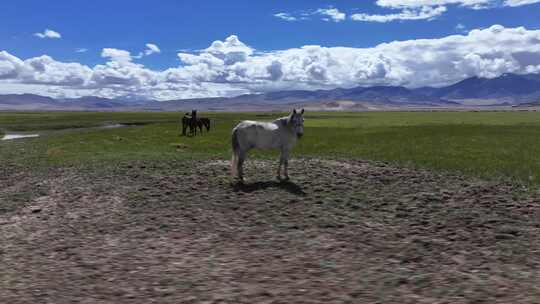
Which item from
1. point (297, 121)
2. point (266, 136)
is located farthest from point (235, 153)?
point (297, 121)

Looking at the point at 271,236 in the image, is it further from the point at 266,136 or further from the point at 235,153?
the point at 266,136

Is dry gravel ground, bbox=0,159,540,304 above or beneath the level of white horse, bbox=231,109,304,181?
beneath

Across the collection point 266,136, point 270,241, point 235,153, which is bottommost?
point 270,241

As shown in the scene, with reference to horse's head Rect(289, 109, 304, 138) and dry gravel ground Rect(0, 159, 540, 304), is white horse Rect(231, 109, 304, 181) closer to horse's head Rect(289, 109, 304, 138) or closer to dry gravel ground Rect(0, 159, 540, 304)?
horse's head Rect(289, 109, 304, 138)

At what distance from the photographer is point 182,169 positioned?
72.7ft

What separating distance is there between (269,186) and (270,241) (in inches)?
265

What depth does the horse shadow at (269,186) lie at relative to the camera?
17.1m

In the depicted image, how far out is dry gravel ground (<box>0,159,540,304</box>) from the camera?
837 cm

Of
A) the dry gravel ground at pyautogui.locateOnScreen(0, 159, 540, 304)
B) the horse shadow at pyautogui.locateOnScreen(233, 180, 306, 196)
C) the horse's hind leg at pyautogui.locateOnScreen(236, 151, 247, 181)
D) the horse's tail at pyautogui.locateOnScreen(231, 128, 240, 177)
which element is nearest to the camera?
the dry gravel ground at pyautogui.locateOnScreen(0, 159, 540, 304)

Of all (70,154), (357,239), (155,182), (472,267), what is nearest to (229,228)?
(357,239)

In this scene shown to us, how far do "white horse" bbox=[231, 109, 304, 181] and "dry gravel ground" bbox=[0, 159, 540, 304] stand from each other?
123 centimetres

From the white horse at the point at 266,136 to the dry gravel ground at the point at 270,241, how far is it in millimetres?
1227

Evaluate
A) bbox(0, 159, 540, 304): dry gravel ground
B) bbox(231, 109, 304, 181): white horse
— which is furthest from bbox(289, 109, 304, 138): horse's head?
bbox(0, 159, 540, 304): dry gravel ground

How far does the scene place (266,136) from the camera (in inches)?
785
